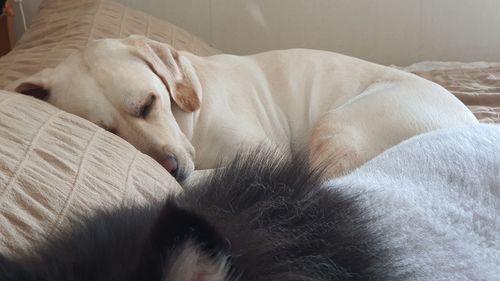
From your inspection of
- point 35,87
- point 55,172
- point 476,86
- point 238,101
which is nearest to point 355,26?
point 476,86

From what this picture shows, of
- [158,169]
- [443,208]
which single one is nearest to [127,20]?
[158,169]

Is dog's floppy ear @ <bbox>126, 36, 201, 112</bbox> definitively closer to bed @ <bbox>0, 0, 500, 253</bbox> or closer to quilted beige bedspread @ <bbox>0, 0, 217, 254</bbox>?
bed @ <bbox>0, 0, 500, 253</bbox>

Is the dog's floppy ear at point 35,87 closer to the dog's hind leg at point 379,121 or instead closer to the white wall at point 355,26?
the dog's hind leg at point 379,121

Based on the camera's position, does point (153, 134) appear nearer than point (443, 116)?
Yes

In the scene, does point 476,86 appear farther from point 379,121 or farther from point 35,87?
point 35,87

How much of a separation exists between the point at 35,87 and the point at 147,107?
0.27 m

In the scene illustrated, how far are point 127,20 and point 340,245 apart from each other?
187 centimetres

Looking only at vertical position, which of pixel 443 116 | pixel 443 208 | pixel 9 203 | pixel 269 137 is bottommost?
pixel 269 137

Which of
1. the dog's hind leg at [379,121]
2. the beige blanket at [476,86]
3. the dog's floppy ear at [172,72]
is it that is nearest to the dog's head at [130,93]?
the dog's floppy ear at [172,72]

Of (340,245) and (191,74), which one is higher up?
(340,245)

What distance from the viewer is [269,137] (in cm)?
183

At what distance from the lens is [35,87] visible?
156 centimetres

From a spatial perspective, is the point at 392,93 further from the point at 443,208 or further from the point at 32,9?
the point at 32,9

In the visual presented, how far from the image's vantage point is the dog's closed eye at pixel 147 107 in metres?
1.54
